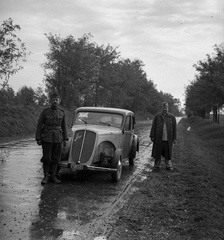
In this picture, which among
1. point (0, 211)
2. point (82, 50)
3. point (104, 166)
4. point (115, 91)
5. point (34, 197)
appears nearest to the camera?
point (0, 211)

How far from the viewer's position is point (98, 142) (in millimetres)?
8711

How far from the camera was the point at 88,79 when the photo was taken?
38.0 metres

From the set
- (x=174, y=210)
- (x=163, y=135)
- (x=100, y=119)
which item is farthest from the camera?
(x=163, y=135)

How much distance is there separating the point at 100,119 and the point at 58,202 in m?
3.98

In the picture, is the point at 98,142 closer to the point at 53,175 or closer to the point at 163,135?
the point at 53,175

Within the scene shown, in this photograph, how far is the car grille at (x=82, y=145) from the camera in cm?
852

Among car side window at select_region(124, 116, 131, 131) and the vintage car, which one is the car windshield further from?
car side window at select_region(124, 116, 131, 131)

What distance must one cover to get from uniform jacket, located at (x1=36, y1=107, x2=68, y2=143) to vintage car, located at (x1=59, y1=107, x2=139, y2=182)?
0.58 metres

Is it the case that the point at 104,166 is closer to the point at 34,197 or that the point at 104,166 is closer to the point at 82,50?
the point at 34,197

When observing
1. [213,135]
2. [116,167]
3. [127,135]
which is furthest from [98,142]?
[213,135]

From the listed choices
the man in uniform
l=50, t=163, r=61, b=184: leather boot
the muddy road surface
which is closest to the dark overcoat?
the muddy road surface

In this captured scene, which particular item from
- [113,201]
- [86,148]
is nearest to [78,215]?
[113,201]

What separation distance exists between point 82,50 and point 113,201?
31.6 metres

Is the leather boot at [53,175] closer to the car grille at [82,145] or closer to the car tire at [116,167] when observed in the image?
the car grille at [82,145]
